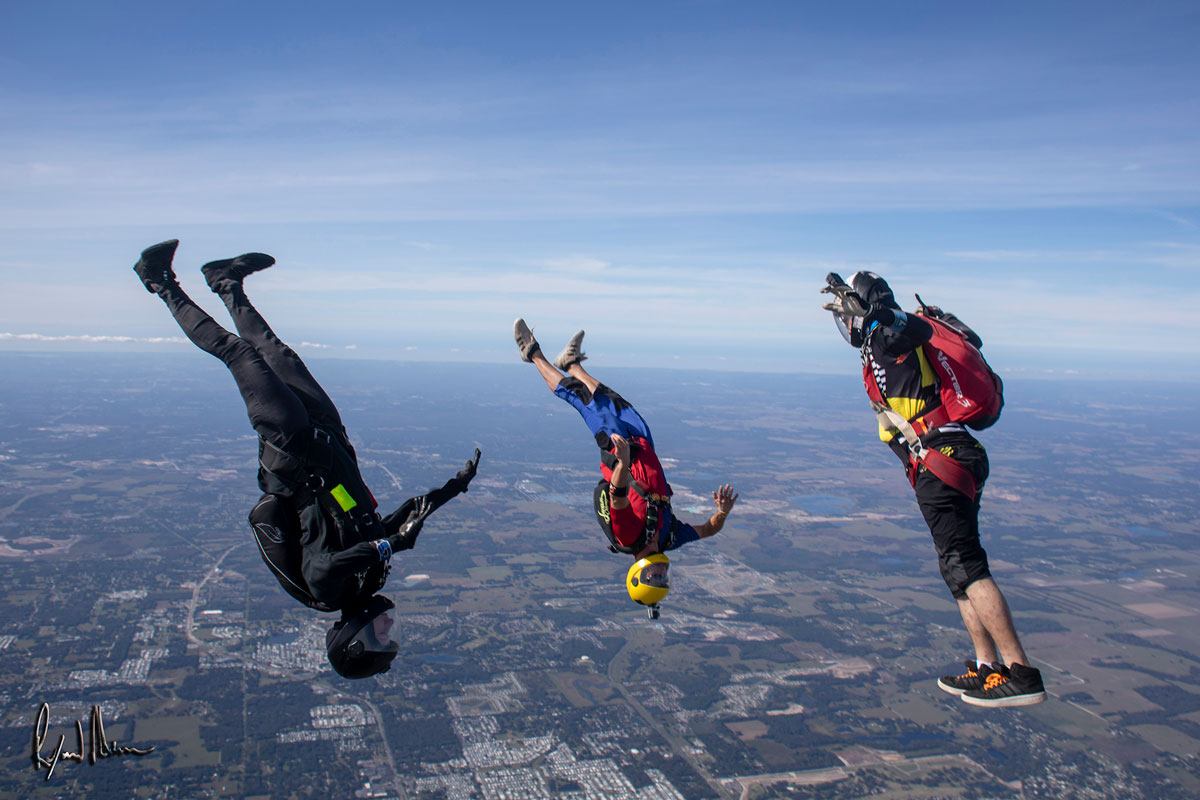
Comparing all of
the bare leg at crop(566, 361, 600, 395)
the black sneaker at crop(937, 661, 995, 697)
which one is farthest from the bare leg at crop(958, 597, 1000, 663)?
the bare leg at crop(566, 361, 600, 395)

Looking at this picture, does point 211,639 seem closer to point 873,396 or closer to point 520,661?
point 520,661

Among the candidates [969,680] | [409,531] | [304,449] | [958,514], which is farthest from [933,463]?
[304,449]

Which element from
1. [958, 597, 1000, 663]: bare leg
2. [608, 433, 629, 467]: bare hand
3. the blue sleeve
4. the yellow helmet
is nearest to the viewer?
[958, 597, 1000, 663]: bare leg

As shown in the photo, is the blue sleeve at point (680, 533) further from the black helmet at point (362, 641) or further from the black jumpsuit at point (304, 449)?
the black helmet at point (362, 641)

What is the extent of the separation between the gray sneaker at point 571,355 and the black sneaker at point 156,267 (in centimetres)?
367

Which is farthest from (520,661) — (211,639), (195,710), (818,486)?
(818,486)

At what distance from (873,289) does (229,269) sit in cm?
556

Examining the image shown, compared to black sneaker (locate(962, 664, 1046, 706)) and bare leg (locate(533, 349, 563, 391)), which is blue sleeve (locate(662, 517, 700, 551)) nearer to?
bare leg (locate(533, 349, 563, 391))

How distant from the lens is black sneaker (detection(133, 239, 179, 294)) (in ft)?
20.0

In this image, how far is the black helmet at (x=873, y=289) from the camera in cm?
601

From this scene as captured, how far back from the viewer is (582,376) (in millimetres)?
7848

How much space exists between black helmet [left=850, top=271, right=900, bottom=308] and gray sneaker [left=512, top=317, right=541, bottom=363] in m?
3.50

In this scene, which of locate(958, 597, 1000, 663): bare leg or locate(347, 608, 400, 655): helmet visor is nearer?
locate(347, 608, 400, 655): helmet visor

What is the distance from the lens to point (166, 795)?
3319cm
